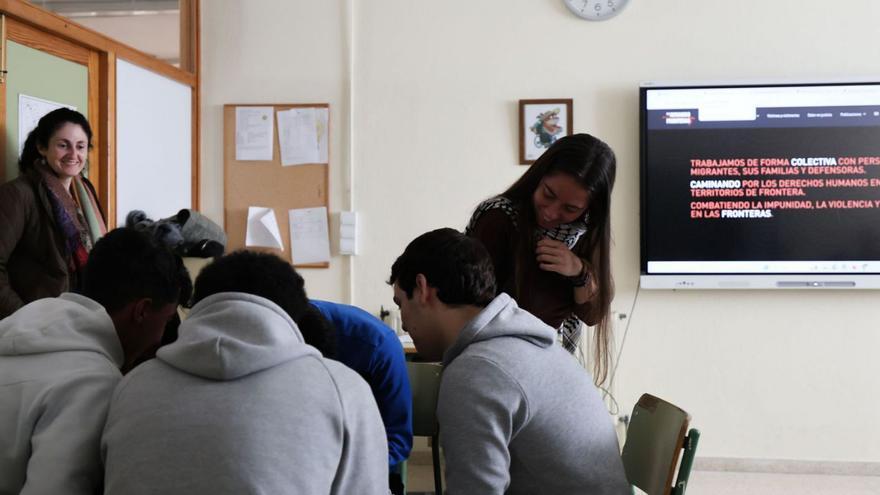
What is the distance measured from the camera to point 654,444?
76.2 inches

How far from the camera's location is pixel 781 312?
163 inches

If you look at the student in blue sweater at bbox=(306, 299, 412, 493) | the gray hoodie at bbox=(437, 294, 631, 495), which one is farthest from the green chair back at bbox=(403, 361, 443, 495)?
the gray hoodie at bbox=(437, 294, 631, 495)

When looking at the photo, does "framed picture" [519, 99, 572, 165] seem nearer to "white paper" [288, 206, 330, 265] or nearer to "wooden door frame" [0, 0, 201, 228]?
"white paper" [288, 206, 330, 265]

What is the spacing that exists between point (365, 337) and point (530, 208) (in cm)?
48

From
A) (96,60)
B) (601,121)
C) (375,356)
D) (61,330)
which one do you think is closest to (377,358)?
(375,356)

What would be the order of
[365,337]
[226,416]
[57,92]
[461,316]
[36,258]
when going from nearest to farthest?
[226,416], [461,316], [365,337], [36,258], [57,92]

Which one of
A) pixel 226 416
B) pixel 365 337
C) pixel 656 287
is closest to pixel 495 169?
pixel 656 287

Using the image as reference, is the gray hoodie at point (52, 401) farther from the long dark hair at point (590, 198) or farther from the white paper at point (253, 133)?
the white paper at point (253, 133)

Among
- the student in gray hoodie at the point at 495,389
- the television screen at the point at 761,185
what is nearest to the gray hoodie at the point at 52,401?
the student in gray hoodie at the point at 495,389

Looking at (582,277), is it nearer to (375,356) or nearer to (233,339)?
(375,356)

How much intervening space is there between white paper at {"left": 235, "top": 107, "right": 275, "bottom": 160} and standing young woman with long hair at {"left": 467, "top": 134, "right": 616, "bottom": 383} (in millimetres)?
2425

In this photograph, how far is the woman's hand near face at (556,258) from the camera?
2.04m

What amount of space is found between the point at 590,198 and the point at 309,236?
251cm

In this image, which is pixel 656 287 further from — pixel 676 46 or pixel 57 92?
pixel 57 92
